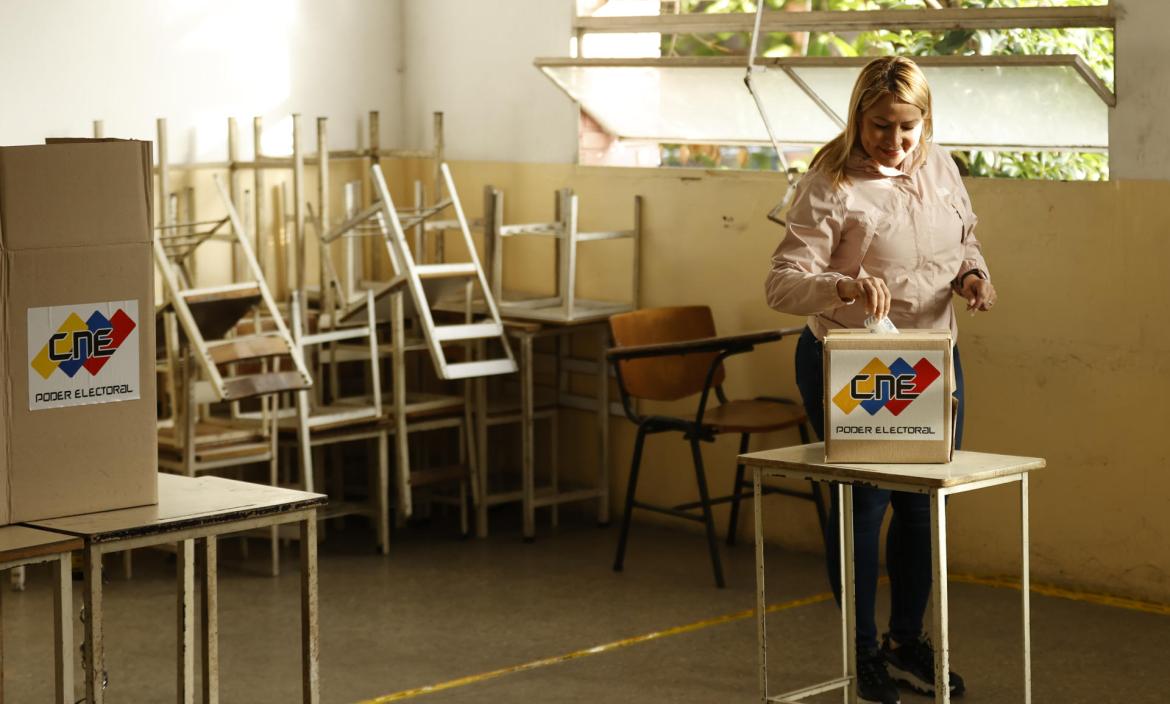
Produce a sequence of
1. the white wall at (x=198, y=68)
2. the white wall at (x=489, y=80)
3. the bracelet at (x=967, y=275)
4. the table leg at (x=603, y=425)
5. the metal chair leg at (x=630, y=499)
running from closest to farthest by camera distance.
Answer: the bracelet at (x=967, y=275)
the metal chair leg at (x=630, y=499)
the white wall at (x=198, y=68)
the table leg at (x=603, y=425)
the white wall at (x=489, y=80)

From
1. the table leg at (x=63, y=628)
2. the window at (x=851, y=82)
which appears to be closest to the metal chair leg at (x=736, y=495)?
the window at (x=851, y=82)

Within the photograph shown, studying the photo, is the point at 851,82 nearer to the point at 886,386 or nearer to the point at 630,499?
the point at 630,499

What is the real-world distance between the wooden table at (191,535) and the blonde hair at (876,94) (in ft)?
4.92

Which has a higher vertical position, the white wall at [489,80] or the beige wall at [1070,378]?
the white wall at [489,80]

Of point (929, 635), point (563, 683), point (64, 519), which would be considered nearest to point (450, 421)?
point (563, 683)

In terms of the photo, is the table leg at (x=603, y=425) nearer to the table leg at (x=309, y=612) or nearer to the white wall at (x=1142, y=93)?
the white wall at (x=1142, y=93)

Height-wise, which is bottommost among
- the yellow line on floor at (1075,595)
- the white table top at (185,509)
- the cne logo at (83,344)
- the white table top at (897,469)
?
the yellow line on floor at (1075,595)

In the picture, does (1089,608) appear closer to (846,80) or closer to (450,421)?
(846,80)

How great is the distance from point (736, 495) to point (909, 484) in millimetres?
2459

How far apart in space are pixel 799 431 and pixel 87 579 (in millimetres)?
3246

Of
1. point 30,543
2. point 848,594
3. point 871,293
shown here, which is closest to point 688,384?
point 848,594

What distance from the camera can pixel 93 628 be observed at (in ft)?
8.95

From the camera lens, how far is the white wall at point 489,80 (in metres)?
6.42

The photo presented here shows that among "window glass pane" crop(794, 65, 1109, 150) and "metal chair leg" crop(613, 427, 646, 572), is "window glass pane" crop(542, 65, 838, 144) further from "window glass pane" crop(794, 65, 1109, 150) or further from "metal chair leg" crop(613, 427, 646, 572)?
"metal chair leg" crop(613, 427, 646, 572)
